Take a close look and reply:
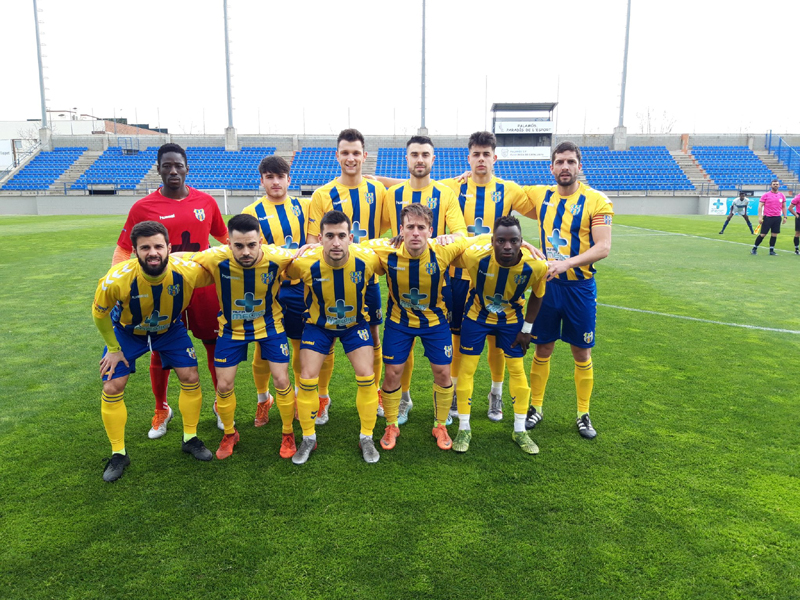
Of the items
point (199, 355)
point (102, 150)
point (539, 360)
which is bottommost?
point (199, 355)

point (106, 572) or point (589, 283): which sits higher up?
point (589, 283)

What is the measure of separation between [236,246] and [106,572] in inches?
74.4

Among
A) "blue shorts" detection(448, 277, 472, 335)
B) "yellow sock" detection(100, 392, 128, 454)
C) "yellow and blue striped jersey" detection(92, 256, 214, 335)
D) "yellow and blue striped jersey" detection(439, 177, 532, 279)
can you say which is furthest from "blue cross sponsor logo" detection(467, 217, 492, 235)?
"yellow sock" detection(100, 392, 128, 454)

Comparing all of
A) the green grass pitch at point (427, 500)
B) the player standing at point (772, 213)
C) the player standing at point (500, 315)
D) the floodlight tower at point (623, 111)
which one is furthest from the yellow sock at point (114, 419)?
the floodlight tower at point (623, 111)

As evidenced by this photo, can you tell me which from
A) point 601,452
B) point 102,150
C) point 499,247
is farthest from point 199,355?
point 102,150

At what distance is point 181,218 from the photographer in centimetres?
386

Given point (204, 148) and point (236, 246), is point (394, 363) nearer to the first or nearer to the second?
point (236, 246)

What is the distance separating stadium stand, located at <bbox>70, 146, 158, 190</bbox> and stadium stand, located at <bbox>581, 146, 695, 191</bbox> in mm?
27669

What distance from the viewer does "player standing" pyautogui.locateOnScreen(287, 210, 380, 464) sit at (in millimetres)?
3539

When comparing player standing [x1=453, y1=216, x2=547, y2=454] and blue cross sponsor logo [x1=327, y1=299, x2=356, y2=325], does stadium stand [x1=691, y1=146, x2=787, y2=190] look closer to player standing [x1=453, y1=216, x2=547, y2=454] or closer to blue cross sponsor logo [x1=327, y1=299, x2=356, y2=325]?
player standing [x1=453, y1=216, x2=547, y2=454]

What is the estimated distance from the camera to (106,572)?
2508 millimetres

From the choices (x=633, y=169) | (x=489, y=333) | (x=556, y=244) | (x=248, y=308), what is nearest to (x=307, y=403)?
(x=248, y=308)

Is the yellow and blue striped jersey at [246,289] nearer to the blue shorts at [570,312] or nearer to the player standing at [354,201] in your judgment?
the player standing at [354,201]

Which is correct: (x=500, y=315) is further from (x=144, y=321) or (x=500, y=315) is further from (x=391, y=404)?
(x=144, y=321)
